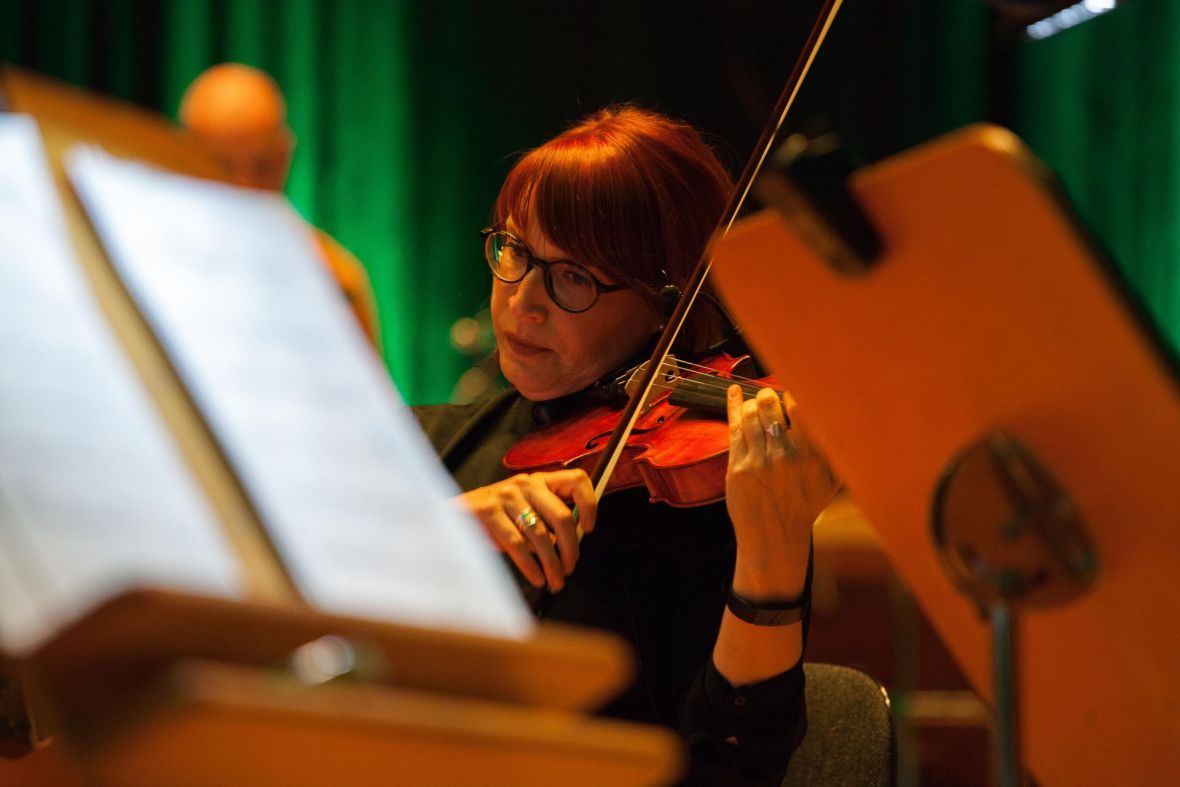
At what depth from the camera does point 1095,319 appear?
512 mm

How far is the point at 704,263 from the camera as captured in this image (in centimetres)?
122

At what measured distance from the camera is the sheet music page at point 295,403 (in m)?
0.47

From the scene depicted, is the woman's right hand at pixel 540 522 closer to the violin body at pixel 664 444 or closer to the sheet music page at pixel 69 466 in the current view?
the violin body at pixel 664 444

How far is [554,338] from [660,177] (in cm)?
20

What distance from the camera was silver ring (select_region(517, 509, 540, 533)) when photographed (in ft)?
3.67

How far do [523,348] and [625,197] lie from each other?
20 cm

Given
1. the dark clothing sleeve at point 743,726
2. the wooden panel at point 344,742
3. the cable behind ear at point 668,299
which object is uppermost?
the wooden panel at point 344,742

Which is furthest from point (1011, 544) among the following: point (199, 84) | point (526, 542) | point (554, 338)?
point (199, 84)

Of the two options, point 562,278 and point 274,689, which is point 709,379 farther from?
point 274,689

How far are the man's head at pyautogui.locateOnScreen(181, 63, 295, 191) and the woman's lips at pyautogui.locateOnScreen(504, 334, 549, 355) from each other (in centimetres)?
134

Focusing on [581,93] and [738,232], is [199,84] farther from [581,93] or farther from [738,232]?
[738,232]

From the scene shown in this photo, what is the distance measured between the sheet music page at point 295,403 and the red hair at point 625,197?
779 mm

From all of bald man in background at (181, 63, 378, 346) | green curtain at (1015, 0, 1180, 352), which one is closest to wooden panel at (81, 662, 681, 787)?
bald man in background at (181, 63, 378, 346)

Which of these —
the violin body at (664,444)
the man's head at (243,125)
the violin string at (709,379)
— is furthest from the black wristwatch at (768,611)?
the man's head at (243,125)
